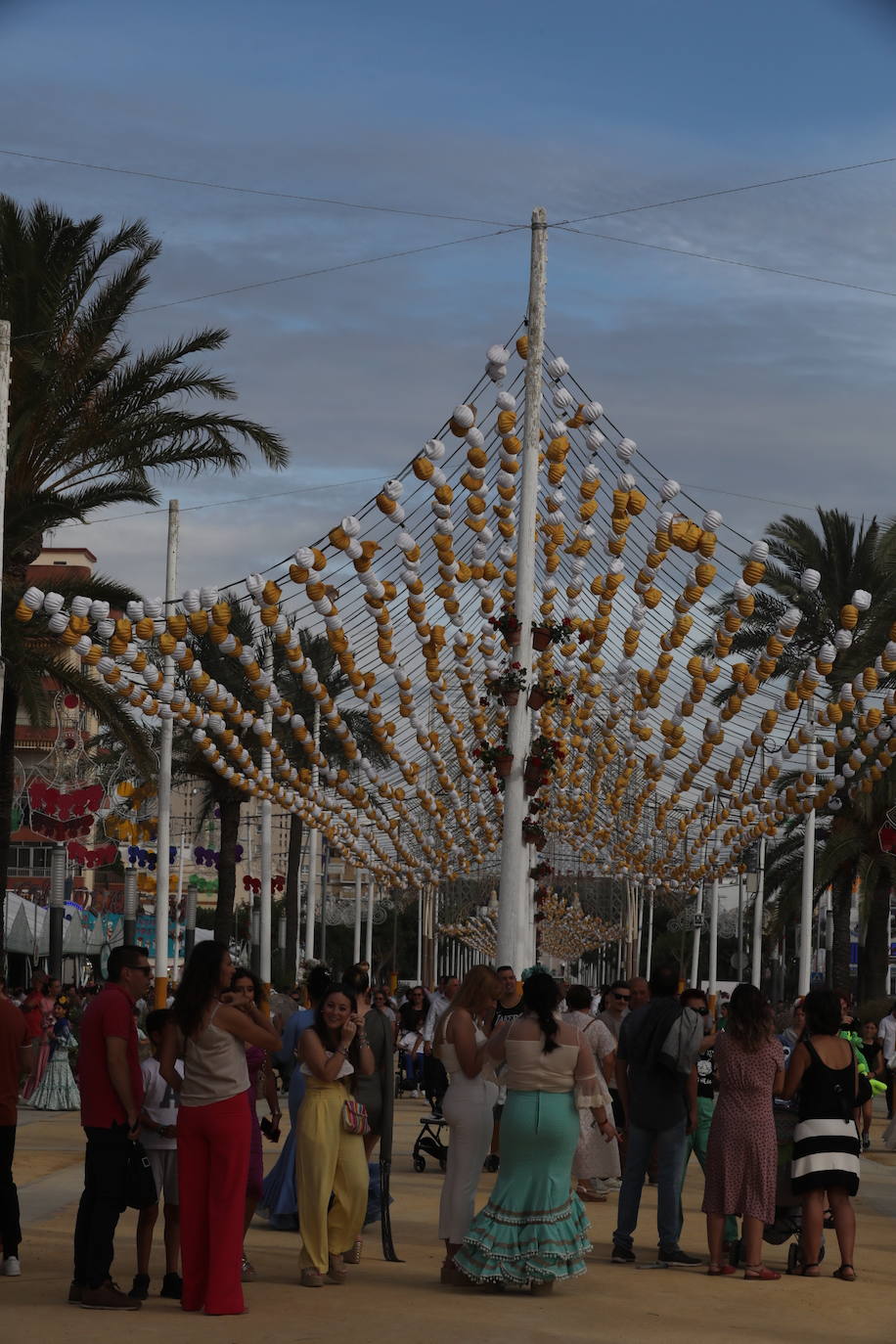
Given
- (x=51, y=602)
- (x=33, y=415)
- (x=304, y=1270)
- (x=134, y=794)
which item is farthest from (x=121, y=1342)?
(x=134, y=794)

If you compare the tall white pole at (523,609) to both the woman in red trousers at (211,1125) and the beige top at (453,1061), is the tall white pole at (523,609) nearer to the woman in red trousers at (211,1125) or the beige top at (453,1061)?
the beige top at (453,1061)

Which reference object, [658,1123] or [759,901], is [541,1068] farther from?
[759,901]

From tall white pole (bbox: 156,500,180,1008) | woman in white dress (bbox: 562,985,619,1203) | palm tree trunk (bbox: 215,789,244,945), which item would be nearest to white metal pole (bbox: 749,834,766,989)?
palm tree trunk (bbox: 215,789,244,945)

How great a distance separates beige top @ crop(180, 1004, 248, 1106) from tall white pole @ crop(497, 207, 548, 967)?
9.97 meters

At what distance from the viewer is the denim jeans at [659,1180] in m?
10.9

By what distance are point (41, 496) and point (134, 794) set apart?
47.4 feet

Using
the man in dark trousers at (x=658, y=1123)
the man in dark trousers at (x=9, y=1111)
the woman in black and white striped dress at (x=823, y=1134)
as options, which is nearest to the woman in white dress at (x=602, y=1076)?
the man in dark trousers at (x=658, y=1123)

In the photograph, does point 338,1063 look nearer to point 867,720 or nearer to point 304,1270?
point 304,1270

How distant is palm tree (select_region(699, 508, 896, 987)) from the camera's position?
1241 inches

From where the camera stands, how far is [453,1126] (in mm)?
10398

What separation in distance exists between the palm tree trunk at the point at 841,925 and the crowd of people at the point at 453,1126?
25138mm

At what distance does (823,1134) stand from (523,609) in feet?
28.0

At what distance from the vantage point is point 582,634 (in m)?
18.7

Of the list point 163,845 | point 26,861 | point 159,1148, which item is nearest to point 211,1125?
point 159,1148
